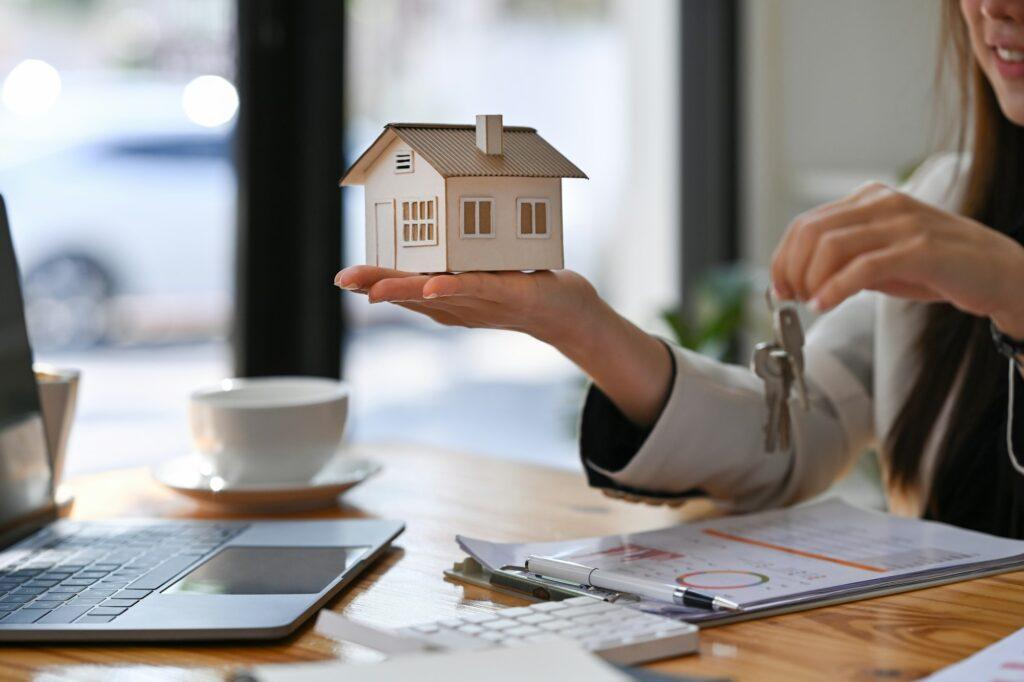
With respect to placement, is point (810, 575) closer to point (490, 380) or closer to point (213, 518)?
point (213, 518)

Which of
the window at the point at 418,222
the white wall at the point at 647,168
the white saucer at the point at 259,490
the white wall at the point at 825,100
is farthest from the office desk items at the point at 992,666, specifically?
the white wall at the point at 647,168

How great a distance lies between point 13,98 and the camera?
1.75 m

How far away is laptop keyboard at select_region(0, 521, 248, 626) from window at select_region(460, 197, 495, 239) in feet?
0.97

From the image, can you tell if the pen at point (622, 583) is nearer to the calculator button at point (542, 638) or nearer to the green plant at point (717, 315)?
the calculator button at point (542, 638)

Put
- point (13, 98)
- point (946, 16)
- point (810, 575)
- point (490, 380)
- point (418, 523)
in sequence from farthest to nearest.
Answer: point (490, 380) → point (13, 98) → point (946, 16) → point (418, 523) → point (810, 575)

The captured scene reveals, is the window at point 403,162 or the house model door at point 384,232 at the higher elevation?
the window at point 403,162

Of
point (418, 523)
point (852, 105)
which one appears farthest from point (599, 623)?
A: point (852, 105)

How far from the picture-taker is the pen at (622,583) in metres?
0.70

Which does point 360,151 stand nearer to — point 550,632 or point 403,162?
point 403,162

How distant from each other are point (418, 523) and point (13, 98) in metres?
1.12

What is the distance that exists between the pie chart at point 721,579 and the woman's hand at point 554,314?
0.23 meters

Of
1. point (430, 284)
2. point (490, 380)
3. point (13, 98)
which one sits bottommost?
point (490, 380)

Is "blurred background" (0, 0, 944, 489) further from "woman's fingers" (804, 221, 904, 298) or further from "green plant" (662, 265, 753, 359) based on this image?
"woman's fingers" (804, 221, 904, 298)

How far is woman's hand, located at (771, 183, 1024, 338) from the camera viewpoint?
0.73 m
